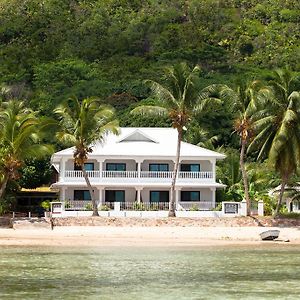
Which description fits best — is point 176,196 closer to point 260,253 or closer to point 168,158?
point 168,158

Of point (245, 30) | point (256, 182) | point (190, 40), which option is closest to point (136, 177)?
point (256, 182)

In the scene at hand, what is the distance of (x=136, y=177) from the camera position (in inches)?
2242

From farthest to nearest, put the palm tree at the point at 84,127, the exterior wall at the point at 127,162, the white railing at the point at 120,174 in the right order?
the exterior wall at the point at 127,162
the white railing at the point at 120,174
the palm tree at the point at 84,127

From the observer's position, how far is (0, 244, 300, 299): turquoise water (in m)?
25.5

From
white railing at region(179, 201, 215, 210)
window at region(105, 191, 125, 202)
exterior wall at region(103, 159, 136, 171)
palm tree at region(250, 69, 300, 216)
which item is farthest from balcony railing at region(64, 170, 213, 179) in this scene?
palm tree at region(250, 69, 300, 216)

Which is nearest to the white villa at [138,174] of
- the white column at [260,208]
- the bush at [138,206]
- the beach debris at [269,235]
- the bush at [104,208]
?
the bush at [104,208]

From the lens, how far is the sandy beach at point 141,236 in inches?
1772

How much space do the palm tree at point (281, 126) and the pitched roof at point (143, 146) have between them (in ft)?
19.8

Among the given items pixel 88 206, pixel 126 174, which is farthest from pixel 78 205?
pixel 126 174

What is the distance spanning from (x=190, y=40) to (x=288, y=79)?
269ft

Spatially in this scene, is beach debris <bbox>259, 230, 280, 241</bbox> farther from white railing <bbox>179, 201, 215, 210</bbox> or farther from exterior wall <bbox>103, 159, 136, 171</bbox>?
exterior wall <bbox>103, 159, 136, 171</bbox>

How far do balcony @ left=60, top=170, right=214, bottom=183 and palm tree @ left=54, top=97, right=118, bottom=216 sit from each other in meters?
3.30

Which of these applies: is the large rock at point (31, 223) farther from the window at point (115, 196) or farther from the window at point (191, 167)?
the window at point (191, 167)

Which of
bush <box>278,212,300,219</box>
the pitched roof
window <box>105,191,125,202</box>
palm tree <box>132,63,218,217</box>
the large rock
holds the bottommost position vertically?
the large rock
